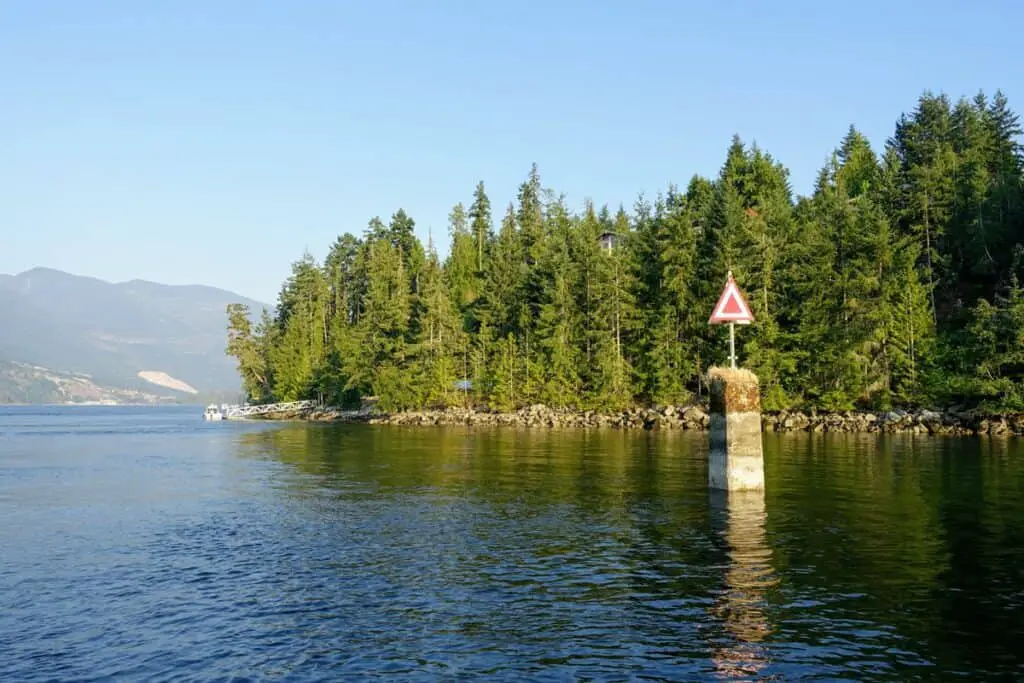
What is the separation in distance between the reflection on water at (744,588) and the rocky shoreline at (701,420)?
1955 inches

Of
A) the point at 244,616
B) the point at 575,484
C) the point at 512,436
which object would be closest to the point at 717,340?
the point at 512,436

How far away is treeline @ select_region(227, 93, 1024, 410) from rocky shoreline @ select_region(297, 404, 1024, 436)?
2.66 m

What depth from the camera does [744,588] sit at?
16.7 metres

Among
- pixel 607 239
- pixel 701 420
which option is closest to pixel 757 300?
pixel 701 420

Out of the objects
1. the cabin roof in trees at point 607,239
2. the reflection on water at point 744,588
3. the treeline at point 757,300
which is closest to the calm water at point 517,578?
the reflection on water at point 744,588

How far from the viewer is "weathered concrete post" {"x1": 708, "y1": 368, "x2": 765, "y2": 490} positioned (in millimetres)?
27500

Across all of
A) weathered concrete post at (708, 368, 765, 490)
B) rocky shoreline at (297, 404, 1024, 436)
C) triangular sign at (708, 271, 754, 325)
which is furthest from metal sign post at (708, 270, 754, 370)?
rocky shoreline at (297, 404, 1024, 436)

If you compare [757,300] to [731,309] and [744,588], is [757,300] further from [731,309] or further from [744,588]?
[744,588]

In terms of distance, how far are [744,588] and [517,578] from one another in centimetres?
489

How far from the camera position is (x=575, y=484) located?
113 feet

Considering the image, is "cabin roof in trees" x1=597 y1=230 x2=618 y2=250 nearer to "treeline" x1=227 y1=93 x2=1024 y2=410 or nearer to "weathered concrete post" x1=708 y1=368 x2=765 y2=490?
"treeline" x1=227 y1=93 x2=1024 y2=410

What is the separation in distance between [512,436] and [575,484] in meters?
37.7

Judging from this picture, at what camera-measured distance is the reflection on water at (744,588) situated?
12562 millimetres

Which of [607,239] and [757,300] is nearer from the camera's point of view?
[757,300]
